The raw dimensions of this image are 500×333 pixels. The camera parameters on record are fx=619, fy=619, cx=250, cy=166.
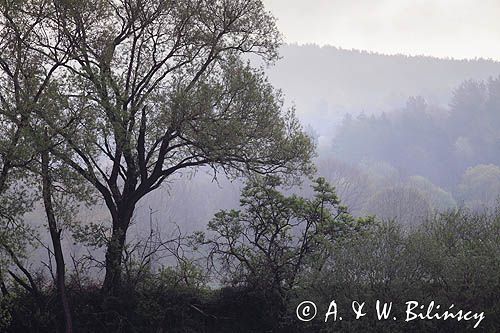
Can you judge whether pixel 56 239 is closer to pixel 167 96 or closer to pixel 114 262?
pixel 114 262

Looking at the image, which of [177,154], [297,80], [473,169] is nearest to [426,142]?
[473,169]

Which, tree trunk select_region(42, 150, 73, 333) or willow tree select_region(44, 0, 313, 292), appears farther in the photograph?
willow tree select_region(44, 0, 313, 292)

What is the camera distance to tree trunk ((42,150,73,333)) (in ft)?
38.0

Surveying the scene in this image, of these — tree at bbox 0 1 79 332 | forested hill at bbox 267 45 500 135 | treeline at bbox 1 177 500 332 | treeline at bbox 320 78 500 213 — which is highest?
A: forested hill at bbox 267 45 500 135

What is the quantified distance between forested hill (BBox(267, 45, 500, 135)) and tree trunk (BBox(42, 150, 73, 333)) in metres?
107

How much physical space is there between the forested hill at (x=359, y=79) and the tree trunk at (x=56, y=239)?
107 metres

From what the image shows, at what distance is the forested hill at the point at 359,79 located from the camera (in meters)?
124

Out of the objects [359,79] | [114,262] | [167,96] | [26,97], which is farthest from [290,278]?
[359,79]

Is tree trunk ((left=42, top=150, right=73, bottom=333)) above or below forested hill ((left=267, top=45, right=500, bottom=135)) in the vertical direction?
below

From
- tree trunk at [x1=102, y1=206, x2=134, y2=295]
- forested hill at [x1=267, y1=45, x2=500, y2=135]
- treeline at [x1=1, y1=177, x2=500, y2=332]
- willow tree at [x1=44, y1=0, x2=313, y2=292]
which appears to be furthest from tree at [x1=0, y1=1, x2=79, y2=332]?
forested hill at [x1=267, y1=45, x2=500, y2=135]

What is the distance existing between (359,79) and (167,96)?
126 meters

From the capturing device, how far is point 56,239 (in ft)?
40.4

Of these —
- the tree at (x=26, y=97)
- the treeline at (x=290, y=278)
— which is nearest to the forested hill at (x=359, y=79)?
the treeline at (x=290, y=278)

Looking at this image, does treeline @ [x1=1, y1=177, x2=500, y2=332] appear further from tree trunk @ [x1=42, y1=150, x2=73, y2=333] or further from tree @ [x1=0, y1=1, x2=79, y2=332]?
tree @ [x1=0, y1=1, x2=79, y2=332]
